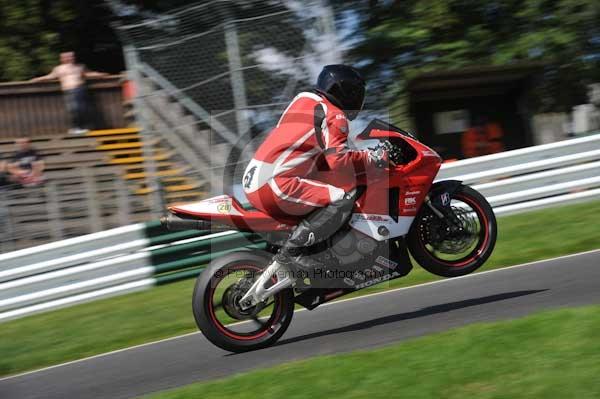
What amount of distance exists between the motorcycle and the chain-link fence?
463 cm

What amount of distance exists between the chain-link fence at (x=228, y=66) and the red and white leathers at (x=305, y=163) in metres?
4.70

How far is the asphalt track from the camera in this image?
19.2ft

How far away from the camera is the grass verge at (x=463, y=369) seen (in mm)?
4242

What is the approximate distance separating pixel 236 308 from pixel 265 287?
9.6 inches

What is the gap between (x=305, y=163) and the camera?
19.9 feet

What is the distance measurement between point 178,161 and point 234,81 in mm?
1232

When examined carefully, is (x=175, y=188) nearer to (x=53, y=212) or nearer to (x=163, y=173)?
(x=163, y=173)

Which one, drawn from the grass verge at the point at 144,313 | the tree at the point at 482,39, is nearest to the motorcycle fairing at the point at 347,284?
the grass verge at the point at 144,313

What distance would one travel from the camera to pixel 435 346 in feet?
16.6

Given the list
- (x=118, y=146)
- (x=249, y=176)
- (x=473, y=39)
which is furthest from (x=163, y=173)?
(x=473, y=39)

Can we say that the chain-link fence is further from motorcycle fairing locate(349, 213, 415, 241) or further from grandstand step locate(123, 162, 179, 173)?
motorcycle fairing locate(349, 213, 415, 241)

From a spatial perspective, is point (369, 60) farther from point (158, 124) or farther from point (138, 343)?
point (138, 343)

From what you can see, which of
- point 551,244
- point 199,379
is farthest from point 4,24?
point 199,379

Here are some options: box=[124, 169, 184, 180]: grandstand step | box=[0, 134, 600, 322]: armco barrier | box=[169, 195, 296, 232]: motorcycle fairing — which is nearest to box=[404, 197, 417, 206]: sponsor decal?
box=[169, 195, 296, 232]: motorcycle fairing
